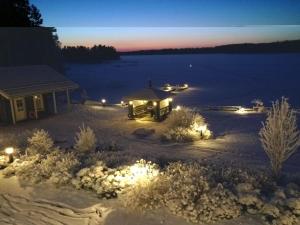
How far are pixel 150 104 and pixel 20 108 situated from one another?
9.71m

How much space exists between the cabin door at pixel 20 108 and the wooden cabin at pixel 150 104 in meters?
7.32

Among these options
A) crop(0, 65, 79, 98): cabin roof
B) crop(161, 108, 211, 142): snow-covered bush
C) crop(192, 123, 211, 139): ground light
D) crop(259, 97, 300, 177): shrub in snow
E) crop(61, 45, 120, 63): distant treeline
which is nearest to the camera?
crop(259, 97, 300, 177): shrub in snow

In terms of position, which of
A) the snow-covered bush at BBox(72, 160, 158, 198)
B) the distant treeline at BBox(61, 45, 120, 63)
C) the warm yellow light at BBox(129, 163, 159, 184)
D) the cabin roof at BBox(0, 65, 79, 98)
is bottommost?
the distant treeline at BBox(61, 45, 120, 63)

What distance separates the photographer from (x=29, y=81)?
2373cm

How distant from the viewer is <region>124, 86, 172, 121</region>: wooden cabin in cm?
2277

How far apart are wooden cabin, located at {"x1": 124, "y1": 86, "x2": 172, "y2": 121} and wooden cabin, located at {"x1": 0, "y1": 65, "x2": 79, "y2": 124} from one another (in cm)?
559

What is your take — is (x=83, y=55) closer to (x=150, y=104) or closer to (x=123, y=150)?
(x=150, y=104)

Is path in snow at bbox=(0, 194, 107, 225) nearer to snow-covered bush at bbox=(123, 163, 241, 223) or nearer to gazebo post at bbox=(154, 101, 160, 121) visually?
snow-covered bush at bbox=(123, 163, 241, 223)

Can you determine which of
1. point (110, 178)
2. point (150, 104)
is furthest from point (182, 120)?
point (110, 178)

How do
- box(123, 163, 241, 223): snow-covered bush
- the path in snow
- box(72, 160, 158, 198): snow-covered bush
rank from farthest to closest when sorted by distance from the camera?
box(72, 160, 158, 198): snow-covered bush, the path in snow, box(123, 163, 241, 223): snow-covered bush

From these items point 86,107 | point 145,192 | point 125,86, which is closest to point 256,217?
point 145,192

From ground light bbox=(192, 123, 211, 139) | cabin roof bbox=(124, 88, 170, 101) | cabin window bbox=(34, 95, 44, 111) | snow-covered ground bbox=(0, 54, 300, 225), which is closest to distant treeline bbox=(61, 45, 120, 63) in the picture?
snow-covered ground bbox=(0, 54, 300, 225)

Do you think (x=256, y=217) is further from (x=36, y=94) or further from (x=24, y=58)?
(x=24, y=58)

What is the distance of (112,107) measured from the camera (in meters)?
28.3
